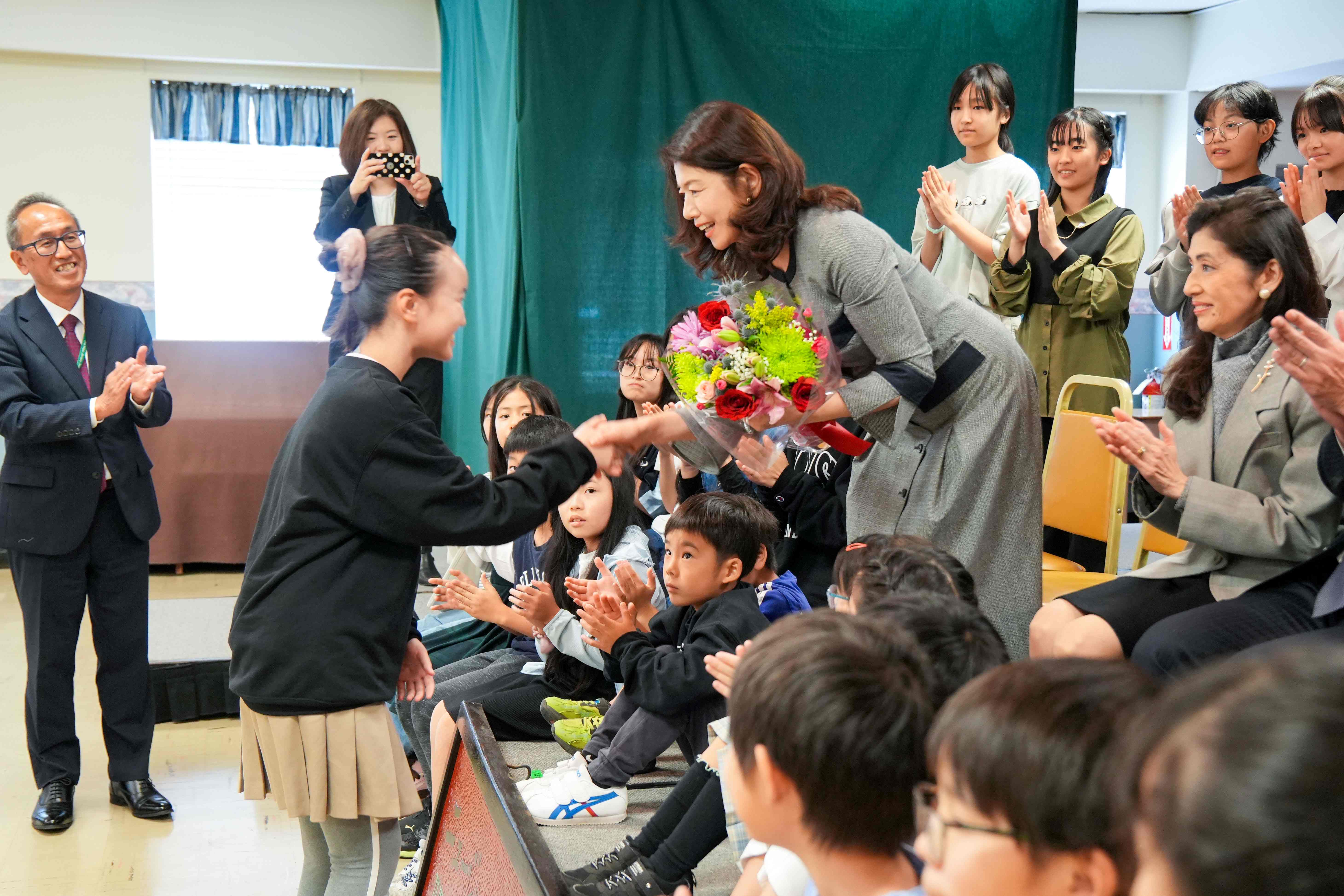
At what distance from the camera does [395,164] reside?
14.1ft

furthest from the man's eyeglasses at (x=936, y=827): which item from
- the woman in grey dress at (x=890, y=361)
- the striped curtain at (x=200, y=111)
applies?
the striped curtain at (x=200, y=111)

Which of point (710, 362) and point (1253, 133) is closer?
point (710, 362)

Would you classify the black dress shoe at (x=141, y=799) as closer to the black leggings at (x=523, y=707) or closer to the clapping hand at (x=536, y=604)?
the black leggings at (x=523, y=707)

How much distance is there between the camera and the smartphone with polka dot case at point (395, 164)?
4258 millimetres

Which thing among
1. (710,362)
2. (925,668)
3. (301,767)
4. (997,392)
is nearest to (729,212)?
(710,362)

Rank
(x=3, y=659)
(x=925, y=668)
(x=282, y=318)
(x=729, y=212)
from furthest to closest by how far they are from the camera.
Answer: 1. (x=282, y=318)
2. (x=3, y=659)
3. (x=729, y=212)
4. (x=925, y=668)

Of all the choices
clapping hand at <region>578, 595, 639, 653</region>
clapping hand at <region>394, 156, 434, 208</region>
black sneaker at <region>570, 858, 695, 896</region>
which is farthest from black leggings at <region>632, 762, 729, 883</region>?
clapping hand at <region>394, 156, 434, 208</region>

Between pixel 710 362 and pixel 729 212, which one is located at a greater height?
pixel 729 212

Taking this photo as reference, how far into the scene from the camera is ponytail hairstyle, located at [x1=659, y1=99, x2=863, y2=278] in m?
1.91

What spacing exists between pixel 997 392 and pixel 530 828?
3.59 ft

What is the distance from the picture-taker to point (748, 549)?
2428mm

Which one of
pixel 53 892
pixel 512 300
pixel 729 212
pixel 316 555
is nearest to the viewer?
pixel 316 555

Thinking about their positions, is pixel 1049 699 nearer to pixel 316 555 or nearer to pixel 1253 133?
pixel 316 555

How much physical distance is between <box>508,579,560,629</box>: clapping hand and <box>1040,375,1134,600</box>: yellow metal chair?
119 centimetres
